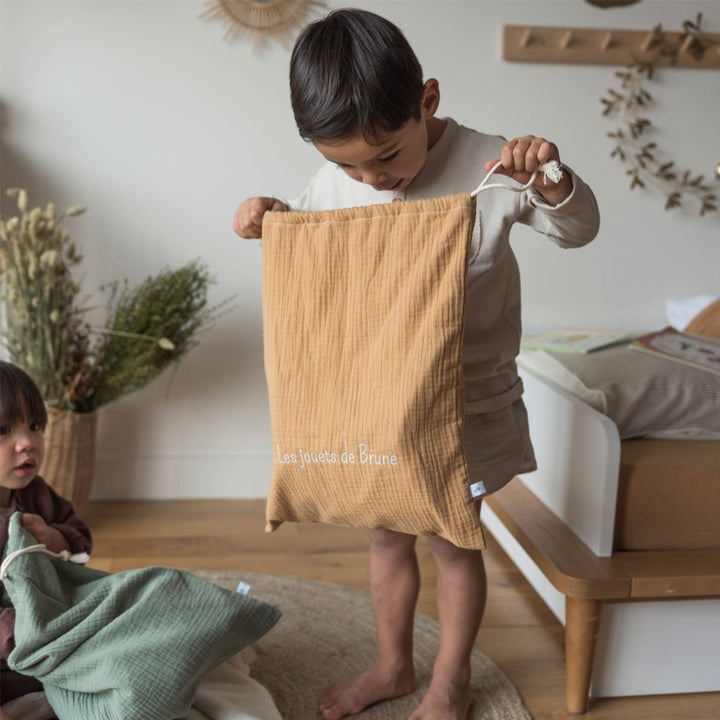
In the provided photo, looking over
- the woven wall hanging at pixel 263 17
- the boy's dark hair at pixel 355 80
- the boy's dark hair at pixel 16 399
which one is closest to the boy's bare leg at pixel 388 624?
the boy's dark hair at pixel 16 399

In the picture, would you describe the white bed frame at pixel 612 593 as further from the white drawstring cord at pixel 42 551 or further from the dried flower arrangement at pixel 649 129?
the dried flower arrangement at pixel 649 129

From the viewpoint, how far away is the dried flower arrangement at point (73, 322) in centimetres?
206

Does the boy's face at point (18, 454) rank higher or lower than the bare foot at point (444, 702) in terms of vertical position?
higher

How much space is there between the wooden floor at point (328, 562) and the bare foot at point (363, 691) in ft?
0.70

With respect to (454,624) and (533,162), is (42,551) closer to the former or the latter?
(454,624)

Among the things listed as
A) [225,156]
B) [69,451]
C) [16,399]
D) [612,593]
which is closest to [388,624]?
[612,593]

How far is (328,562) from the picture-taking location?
6.77 feet

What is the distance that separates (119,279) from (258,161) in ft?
1.60

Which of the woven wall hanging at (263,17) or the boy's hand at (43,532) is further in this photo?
the woven wall hanging at (263,17)

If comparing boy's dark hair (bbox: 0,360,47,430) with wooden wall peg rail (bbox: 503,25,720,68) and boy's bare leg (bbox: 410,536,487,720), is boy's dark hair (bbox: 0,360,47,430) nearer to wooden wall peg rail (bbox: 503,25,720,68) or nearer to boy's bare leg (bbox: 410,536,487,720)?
boy's bare leg (bbox: 410,536,487,720)

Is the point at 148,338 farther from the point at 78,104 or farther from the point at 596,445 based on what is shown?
the point at 596,445

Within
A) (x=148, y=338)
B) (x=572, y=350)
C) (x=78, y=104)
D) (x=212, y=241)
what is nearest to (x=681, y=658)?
(x=572, y=350)

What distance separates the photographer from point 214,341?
2447mm

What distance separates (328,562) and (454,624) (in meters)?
0.70
